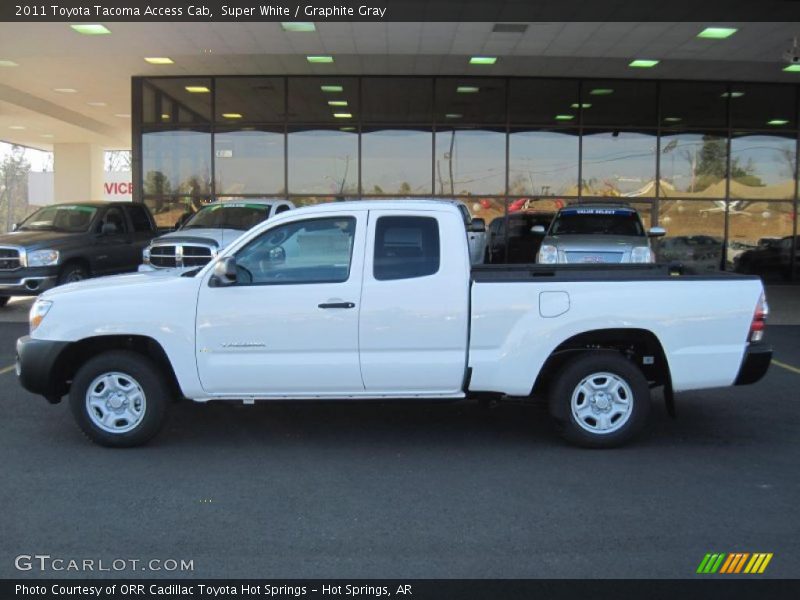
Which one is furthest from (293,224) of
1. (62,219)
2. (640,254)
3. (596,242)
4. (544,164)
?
(544,164)

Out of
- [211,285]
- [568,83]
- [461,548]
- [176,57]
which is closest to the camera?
[461,548]

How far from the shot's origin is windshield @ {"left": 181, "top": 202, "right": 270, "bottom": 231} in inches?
522

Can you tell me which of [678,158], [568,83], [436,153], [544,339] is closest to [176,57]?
[436,153]

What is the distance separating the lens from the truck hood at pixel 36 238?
1280cm

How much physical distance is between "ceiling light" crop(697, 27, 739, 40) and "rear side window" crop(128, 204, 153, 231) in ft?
36.2

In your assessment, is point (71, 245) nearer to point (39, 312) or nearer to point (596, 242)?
point (39, 312)

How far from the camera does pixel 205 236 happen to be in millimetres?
12188

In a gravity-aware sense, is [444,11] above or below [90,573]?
above

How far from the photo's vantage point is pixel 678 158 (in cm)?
1947

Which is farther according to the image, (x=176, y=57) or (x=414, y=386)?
(x=176, y=57)

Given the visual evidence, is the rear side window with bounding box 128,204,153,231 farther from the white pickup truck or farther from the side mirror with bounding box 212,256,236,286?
the side mirror with bounding box 212,256,236,286

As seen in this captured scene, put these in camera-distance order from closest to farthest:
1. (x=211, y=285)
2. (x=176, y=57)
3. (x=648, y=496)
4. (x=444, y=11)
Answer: (x=648, y=496), (x=211, y=285), (x=444, y=11), (x=176, y=57)

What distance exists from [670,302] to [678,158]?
15.0 meters

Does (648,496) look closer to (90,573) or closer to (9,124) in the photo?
(90,573)
